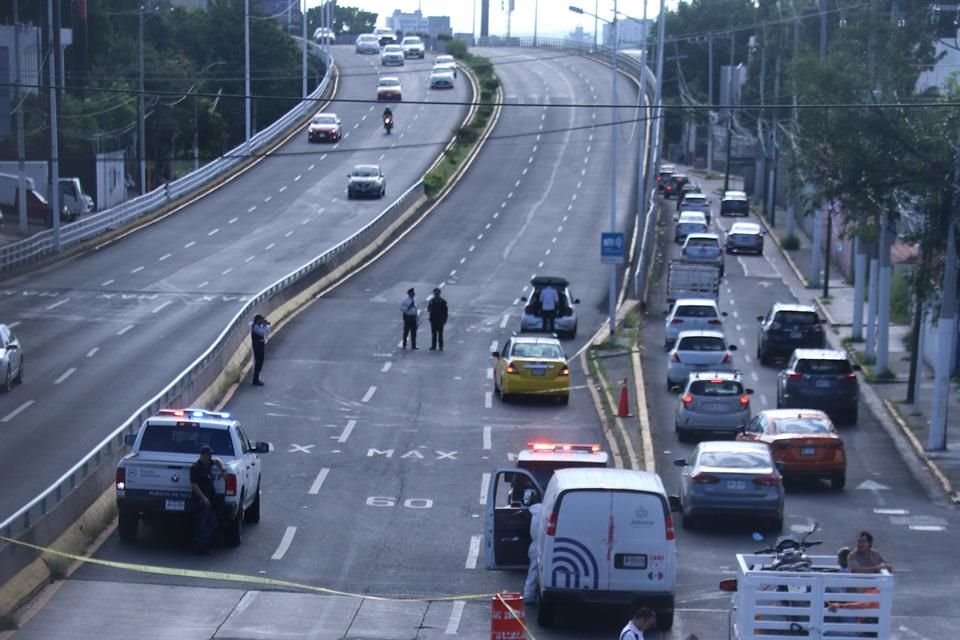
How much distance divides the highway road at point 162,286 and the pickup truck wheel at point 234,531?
132 inches

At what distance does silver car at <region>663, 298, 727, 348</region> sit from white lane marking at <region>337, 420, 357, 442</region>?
47.2 ft

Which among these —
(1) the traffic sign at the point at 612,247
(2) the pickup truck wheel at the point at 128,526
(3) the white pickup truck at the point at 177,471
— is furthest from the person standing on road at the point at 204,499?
(1) the traffic sign at the point at 612,247

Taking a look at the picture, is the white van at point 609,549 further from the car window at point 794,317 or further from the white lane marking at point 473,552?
the car window at point 794,317

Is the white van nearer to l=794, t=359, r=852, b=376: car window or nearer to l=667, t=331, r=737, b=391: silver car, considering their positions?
l=794, t=359, r=852, b=376: car window

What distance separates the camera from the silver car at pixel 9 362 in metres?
32.4

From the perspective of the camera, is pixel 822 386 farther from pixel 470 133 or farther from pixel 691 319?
pixel 470 133

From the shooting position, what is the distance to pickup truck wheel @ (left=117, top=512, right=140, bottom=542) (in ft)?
67.6

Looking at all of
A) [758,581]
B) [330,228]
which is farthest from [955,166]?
[330,228]

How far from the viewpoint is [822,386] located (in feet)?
112

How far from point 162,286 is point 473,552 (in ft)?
99.4

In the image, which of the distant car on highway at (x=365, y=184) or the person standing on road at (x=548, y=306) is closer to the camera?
the person standing on road at (x=548, y=306)

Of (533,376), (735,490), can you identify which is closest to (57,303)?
(533,376)

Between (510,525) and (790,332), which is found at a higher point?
(510,525)

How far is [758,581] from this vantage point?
1363 cm
